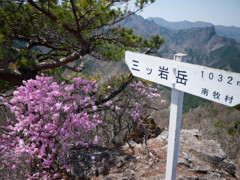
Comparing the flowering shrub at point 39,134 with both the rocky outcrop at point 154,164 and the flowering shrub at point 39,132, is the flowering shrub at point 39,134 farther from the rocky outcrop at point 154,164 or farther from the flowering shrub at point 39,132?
the rocky outcrop at point 154,164

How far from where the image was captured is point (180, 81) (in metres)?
1.58

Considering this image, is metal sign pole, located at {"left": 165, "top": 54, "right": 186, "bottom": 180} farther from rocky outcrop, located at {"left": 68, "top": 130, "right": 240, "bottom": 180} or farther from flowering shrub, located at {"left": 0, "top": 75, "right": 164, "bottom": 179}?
flowering shrub, located at {"left": 0, "top": 75, "right": 164, "bottom": 179}

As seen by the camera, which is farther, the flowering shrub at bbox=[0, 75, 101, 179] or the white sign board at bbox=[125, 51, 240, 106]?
the flowering shrub at bbox=[0, 75, 101, 179]

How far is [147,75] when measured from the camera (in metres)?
1.82

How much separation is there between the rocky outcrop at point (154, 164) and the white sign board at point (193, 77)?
5.68 feet

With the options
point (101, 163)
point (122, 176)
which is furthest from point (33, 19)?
point (122, 176)

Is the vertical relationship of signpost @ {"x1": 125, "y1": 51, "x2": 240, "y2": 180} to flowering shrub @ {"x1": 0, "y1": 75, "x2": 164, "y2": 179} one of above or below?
above

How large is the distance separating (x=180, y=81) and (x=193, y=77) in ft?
0.42

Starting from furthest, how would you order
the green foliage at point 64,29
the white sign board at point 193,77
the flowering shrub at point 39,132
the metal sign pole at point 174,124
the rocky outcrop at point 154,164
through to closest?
1. the green foliage at point 64,29
2. the rocky outcrop at point 154,164
3. the flowering shrub at point 39,132
4. the metal sign pole at point 174,124
5. the white sign board at point 193,77

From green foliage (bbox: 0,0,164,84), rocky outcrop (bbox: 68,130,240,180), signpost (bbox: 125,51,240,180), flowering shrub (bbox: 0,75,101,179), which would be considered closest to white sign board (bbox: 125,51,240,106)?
signpost (bbox: 125,51,240,180)

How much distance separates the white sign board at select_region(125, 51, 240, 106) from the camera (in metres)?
1.28

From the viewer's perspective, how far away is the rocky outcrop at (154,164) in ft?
9.14

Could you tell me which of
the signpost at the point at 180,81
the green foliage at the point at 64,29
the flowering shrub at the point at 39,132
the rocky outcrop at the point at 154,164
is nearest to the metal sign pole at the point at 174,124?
the signpost at the point at 180,81

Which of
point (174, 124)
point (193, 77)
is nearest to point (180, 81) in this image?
point (193, 77)
